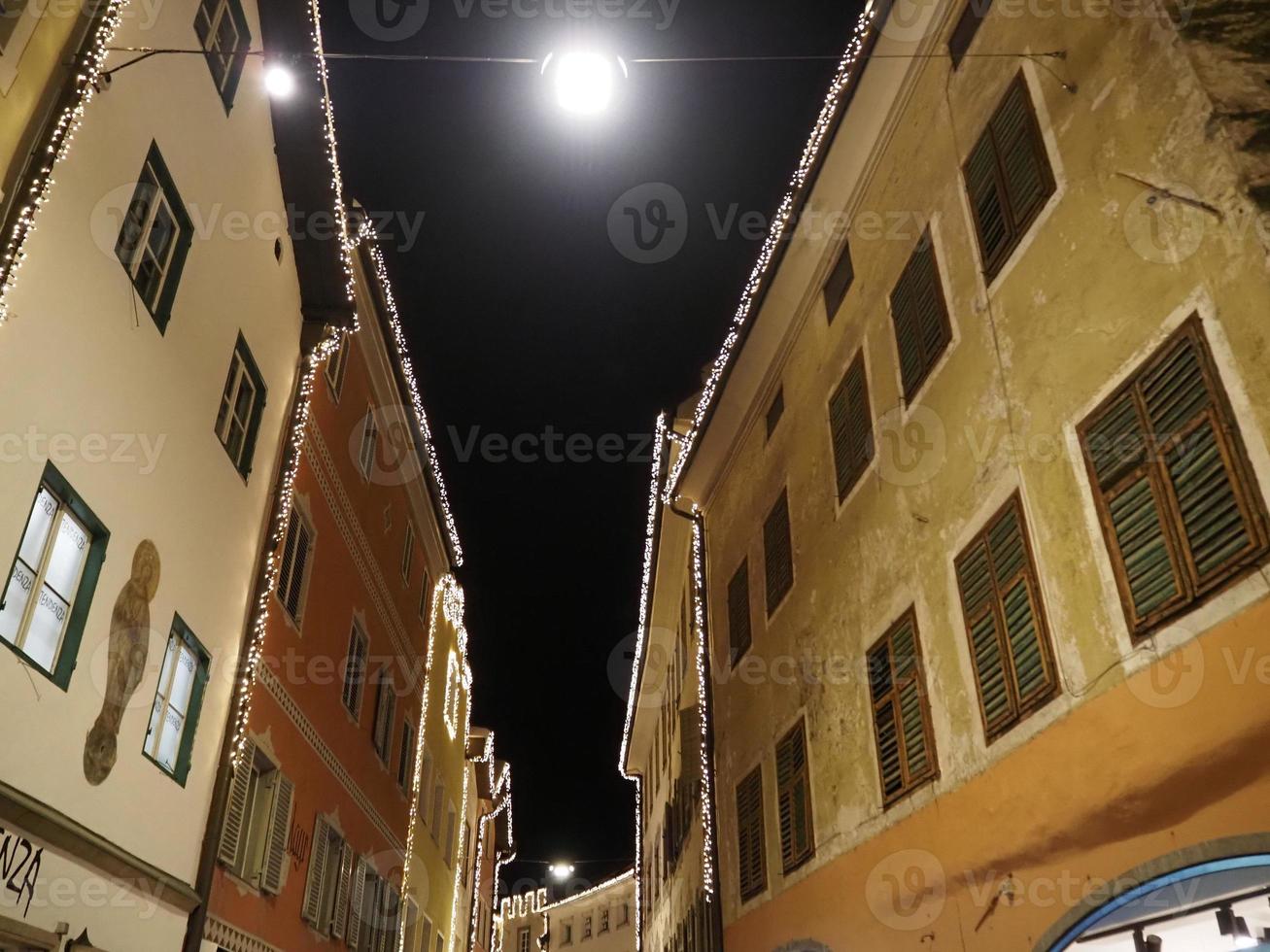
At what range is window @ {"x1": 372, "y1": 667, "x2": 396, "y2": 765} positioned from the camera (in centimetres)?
1888

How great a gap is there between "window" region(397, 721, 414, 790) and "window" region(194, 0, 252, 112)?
13682 millimetres

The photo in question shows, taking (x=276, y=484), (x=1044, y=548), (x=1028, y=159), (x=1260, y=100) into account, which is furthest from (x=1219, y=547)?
(x=276, y=484)

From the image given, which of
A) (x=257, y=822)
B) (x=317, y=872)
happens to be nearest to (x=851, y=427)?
(x=257, y=822)

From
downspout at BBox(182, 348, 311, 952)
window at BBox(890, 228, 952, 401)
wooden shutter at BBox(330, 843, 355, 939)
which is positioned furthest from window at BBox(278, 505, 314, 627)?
window at BBox(890, 228, 952, 401)

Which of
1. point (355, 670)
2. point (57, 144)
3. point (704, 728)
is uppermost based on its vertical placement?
point (355, 670)

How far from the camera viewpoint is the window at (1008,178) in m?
8.59

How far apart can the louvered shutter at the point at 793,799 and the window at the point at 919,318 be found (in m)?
5.14

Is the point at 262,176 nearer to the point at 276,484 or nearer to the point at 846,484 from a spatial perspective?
the point at 276,484

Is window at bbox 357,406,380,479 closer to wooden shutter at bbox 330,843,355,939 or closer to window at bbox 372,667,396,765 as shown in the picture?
window at bbox 372,667,396,765

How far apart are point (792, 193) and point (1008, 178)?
202 inches

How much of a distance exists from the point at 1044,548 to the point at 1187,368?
1922mm

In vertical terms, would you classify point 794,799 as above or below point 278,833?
above

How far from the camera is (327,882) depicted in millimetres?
15461

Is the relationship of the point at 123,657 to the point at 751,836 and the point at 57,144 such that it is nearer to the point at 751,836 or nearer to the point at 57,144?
the point at 57,144
